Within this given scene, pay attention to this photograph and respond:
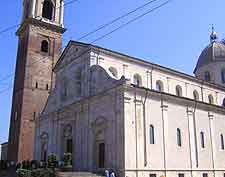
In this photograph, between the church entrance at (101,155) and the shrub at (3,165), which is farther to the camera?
the shrub at (3,165)

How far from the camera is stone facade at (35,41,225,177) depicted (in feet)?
74.2

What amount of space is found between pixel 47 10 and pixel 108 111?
2372cm

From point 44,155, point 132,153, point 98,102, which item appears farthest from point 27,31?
point 132,153

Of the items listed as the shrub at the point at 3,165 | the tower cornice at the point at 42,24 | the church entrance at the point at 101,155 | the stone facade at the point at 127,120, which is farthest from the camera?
the tower cornice at the point at 42,24

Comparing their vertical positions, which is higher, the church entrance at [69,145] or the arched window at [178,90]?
the arched window at [178,90]

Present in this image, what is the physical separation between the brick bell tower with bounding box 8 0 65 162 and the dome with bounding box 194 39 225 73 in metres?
21.2

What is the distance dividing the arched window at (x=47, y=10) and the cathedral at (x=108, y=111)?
0.14m

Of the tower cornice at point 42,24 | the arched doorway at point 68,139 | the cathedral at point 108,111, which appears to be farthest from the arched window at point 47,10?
the arched doorway at point 68,139

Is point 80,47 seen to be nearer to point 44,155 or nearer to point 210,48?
point 44,155

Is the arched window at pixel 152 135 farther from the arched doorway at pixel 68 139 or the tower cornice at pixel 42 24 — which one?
the tower cornice at pixel 42 24

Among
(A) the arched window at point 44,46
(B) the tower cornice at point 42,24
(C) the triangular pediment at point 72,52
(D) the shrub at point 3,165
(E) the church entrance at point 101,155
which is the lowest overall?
(D) the shrub at point 3,165

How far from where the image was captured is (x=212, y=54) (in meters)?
45.1

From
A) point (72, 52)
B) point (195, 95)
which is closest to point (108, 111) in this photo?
point (72, 52)

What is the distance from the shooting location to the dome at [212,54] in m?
44.6
